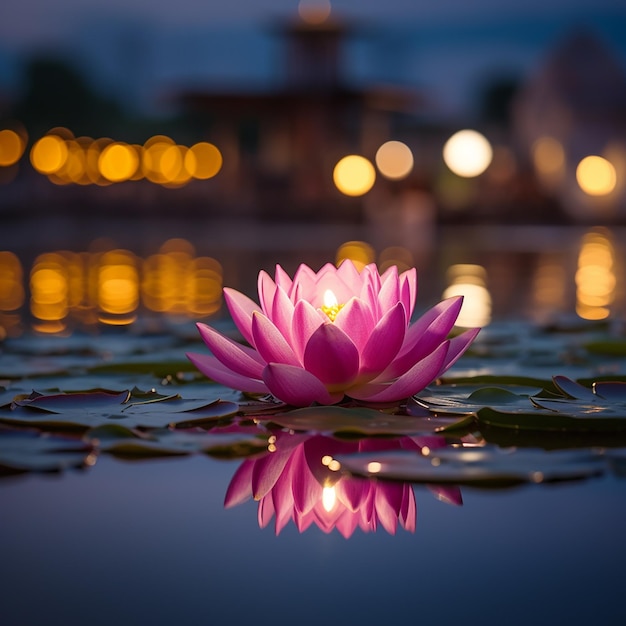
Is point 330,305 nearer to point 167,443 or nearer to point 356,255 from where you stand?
point 167,443

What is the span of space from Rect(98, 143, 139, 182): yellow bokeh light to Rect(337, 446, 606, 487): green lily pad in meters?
15.7

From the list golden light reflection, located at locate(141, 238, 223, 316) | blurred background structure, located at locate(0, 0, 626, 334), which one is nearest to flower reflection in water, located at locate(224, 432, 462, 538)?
blurred background structure, located at locate(0, 0, 626, 334)

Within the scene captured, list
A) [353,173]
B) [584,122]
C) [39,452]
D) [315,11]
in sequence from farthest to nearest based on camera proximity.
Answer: [315,11]
[353,173]
[584,122]
[39,452]

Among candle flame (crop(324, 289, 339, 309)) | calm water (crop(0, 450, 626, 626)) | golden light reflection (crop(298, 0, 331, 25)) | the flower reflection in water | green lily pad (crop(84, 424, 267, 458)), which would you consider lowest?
calm water (crop(0, 450, 626, 626))

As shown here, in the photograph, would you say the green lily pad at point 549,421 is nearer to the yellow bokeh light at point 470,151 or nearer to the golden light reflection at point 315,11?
the golden light reflection at point 315,11

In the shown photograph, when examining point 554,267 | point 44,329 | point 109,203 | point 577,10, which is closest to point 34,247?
point 554,267

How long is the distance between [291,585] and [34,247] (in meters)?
6.02

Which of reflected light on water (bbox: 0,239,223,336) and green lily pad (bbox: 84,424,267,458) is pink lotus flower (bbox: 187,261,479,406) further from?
reflected light on water (bbox: 0,239,223,336)

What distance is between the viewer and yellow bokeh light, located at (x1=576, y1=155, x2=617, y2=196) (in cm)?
1278

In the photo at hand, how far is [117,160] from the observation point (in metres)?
16.6

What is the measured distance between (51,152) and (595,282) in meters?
13.9

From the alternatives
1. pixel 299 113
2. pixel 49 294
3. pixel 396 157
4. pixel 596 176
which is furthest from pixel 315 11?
pixel 49 294

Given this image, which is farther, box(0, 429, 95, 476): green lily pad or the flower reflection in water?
box(0, 429, 95, 476): green lily pad

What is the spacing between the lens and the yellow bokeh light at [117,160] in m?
16.2
